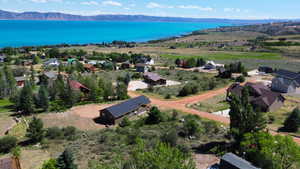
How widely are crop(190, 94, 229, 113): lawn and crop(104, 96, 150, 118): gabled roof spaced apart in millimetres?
8666

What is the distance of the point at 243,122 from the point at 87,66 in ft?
191

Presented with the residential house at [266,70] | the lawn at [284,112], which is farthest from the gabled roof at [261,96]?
the residential house at [266,70]

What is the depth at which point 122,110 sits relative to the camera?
3438cm

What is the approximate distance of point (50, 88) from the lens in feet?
144

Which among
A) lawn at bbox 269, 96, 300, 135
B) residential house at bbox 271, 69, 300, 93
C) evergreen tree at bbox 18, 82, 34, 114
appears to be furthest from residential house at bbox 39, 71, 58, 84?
residential house at bbox 271, 69, 300, 93

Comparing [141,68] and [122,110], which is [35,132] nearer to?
[122,110]

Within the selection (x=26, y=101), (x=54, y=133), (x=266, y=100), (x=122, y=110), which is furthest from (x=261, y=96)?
(x=26, y=101)

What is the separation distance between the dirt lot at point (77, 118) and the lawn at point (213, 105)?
16221mm

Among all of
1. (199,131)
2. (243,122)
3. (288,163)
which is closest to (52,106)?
(199,131)

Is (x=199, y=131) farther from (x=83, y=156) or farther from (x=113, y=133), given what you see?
(x=83, y=156)

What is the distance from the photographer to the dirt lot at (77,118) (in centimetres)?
3212

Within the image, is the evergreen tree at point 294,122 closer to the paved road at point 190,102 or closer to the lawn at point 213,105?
the paved road at point 190,102

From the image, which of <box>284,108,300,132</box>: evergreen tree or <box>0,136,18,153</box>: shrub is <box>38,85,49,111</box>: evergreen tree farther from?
<box>284,108,300,132</box>: evergreen tree

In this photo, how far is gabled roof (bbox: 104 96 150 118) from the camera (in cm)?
3350
